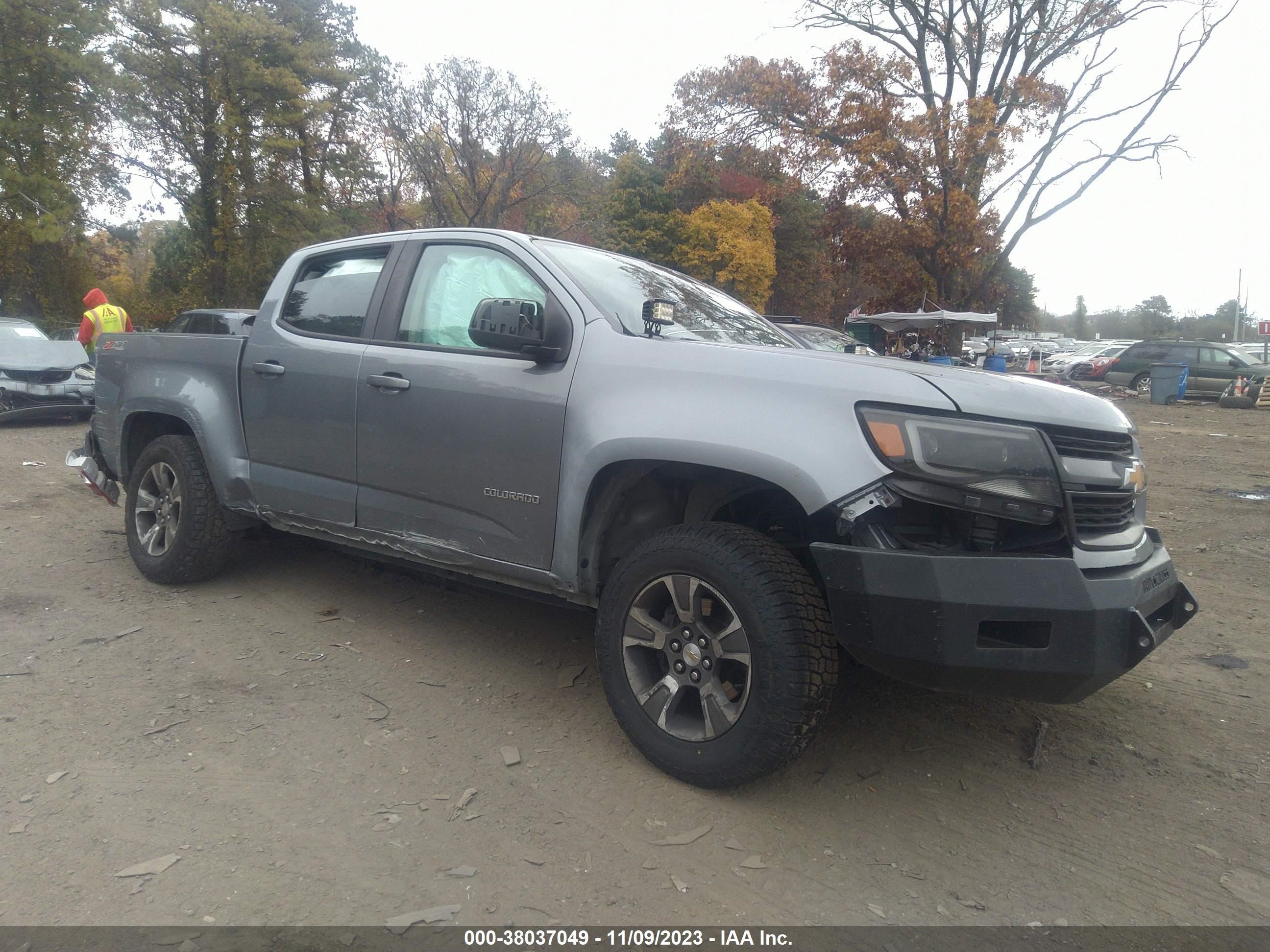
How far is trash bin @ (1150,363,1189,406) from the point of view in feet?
67.8

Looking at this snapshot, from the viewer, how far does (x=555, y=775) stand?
9.80ft

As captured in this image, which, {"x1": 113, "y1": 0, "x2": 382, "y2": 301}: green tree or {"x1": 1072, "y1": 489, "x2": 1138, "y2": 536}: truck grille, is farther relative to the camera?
{"x1": 113, "y1": 0, "x2": 382, "y2": 301}: green tree

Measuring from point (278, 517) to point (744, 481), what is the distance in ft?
8.43

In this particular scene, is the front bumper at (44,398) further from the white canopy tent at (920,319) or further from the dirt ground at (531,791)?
the white canopy tent at (920,319)

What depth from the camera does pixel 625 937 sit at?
222 cm

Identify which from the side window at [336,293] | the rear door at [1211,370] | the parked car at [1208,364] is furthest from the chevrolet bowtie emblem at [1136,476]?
the rear door at [1211,370]

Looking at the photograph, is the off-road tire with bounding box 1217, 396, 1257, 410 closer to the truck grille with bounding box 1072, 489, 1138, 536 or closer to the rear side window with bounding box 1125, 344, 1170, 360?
the rear side window with bounding box 1125, 344, 1170, 360

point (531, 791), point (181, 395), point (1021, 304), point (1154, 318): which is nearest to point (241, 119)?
point (181, 395)

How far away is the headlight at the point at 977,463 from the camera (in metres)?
2.46

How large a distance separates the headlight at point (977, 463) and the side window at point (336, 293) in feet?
8.52

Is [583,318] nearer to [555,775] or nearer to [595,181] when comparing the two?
[555,775]

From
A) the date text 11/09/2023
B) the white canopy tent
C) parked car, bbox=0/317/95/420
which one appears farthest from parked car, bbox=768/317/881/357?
the white canopy tent

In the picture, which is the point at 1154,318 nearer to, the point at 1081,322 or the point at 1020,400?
the point at 1081,322

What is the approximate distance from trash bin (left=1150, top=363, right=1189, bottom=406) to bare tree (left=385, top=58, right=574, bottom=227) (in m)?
20.2
